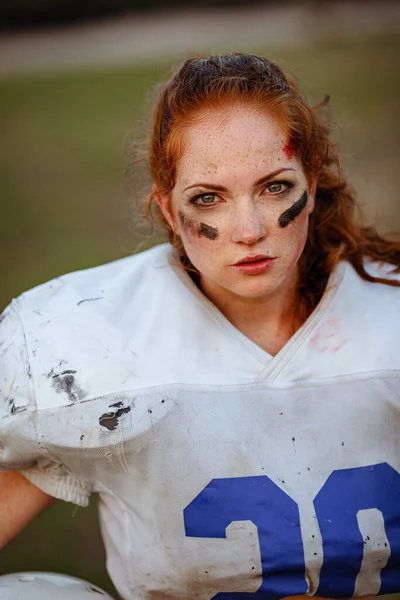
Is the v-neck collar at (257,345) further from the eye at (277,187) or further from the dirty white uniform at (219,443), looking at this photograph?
the eye at (277,187)

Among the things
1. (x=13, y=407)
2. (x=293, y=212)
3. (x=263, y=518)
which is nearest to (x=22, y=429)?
(x=13, y=407)

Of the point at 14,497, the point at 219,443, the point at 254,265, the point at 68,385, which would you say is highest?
the point at 254,265

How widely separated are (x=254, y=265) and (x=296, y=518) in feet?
1.87

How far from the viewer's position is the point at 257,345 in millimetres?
1990

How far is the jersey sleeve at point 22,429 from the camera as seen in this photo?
6.14 ft

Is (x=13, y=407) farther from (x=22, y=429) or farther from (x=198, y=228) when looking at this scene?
(x=198, y=228)

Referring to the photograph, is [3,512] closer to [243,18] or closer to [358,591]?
[358,591]

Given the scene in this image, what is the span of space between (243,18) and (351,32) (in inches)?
91.3

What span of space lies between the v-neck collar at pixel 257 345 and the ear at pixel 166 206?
122 millimetres

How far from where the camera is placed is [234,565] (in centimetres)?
187

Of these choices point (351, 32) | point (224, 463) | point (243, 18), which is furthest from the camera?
point (243, 18)

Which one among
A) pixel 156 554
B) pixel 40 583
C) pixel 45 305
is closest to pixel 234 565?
pixel 156 554

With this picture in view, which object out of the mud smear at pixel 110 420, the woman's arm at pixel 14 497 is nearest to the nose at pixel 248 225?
the mud smear at pixel 110 420

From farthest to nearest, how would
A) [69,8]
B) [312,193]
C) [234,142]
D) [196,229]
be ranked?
1. [69,8]
2. [312,193]
3. [196,229]
4. [234,142]
